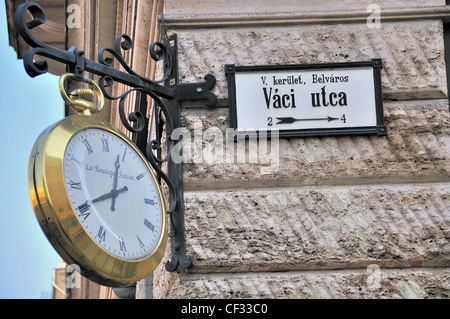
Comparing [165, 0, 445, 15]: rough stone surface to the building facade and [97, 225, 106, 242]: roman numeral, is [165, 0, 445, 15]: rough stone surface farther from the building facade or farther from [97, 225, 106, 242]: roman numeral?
[97, 225, 106, 242]: roman numeral

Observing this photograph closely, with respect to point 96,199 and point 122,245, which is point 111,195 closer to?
point 96,199

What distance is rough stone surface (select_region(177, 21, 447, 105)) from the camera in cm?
457

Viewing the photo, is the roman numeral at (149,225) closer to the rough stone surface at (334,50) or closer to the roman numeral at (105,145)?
the roman numeral at (105,145)

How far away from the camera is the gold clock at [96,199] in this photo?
3.41m

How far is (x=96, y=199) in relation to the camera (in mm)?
3645

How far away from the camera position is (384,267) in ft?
14.1

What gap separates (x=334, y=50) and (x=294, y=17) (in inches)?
11.3

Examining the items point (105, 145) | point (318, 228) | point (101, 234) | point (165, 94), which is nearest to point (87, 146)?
point (105, 145)

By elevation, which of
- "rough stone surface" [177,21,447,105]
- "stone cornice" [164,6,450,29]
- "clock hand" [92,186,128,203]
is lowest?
"clock hand" [92,186,128,203]

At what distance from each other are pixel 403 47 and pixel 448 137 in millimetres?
559

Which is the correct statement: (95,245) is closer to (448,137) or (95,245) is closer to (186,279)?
(186,279)

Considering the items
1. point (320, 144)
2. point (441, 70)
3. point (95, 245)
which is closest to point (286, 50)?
point (320, 144)

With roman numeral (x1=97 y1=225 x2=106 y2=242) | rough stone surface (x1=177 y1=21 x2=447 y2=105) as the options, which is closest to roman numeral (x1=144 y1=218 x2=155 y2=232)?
roman numeral (x1=97 y1=225 x2=106 y2=242)

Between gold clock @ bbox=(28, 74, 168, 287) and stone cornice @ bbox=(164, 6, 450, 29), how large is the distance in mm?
860
